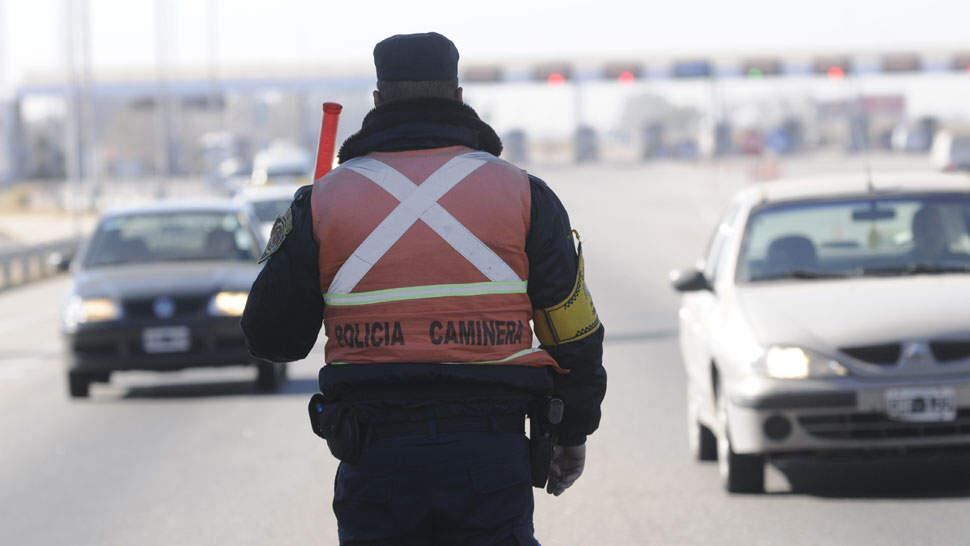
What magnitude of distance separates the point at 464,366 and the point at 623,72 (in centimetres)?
8632

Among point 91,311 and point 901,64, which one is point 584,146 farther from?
point 91,311

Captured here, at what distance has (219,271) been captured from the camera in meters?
15.1

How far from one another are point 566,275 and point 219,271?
11.0m

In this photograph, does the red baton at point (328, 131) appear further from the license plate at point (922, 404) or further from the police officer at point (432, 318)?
the license plate at point (922, 404)

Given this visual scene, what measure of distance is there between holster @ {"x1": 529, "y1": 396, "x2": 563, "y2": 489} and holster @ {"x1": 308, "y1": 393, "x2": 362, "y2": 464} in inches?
16.9

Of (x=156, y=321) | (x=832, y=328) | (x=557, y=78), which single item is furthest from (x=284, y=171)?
(x=557, y=78)

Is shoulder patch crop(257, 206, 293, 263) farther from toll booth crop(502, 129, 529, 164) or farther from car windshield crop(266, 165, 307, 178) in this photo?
toll booth crop(502, 129, 529, 164)

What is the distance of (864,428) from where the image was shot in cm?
853

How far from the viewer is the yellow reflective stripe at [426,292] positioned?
4.29 meters

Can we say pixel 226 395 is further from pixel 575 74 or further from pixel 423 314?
pixel 575 74

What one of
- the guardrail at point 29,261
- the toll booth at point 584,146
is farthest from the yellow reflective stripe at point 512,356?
the toll booth at point 584,146

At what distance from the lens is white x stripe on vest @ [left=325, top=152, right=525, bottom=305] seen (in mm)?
4297

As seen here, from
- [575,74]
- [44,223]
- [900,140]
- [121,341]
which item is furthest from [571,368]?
[900,140]

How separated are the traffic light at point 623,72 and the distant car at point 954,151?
2261 cm
